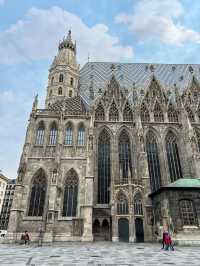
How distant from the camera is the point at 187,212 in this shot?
20641 mm

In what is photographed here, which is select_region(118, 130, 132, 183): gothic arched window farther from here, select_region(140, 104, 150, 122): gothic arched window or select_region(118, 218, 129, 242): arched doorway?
select_region(118, 218, 129, 242): arched doorway

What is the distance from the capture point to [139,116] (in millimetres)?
30406

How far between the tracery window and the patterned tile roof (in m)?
20.7

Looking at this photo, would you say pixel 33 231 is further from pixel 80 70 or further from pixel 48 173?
pixel 80 70

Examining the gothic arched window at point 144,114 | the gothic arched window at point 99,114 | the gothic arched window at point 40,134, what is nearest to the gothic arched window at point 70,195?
the gothic arched window at point 40,134

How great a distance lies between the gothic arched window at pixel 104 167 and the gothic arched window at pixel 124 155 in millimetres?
1713

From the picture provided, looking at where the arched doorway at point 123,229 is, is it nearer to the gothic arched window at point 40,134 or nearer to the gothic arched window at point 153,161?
the gothic arched window at point 153,161

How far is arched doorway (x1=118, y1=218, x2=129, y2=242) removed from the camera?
22.8 meters

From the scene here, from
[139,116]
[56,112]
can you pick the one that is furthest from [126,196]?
[56,112]

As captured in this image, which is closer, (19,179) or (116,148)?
(19,179)

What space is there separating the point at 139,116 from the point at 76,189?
13.3 m

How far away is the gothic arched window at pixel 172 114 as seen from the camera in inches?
1264

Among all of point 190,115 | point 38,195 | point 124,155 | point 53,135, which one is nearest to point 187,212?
point 124,155

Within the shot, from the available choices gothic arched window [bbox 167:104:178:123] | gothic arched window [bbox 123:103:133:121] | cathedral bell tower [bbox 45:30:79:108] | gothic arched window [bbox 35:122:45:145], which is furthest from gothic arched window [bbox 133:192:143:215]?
cathedral bell tower [bbox 45:30:79:108]
